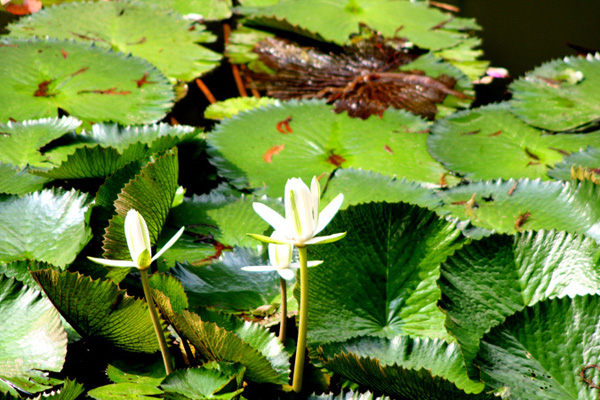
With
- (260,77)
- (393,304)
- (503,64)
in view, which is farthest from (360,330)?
(503,64)

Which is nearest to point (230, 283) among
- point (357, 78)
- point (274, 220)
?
point (274, 220)

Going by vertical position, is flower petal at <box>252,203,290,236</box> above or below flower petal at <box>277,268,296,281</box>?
above

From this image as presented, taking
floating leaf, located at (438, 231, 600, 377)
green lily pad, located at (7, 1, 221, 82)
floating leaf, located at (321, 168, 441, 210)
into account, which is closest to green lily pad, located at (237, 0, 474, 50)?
green lily pad, located at (7, 1, 221, 82)

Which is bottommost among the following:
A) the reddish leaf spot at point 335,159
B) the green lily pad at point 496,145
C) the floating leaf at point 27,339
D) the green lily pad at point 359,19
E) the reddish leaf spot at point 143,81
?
the floating leaf at point 27,339

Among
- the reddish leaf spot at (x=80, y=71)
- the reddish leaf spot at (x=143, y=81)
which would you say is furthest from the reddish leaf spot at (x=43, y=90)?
the reddish leaf spot at (x=143, y=81)

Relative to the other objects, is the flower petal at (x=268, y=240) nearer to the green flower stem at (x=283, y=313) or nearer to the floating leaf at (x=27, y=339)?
the green flower stem at (x=283, y=313)

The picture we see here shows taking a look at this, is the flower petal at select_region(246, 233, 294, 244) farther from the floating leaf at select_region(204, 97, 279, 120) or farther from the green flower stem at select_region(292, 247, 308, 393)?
the floating leaf at select_region(204, 97, 279, 120)

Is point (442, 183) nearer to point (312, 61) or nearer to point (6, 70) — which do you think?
point (312, 61)
